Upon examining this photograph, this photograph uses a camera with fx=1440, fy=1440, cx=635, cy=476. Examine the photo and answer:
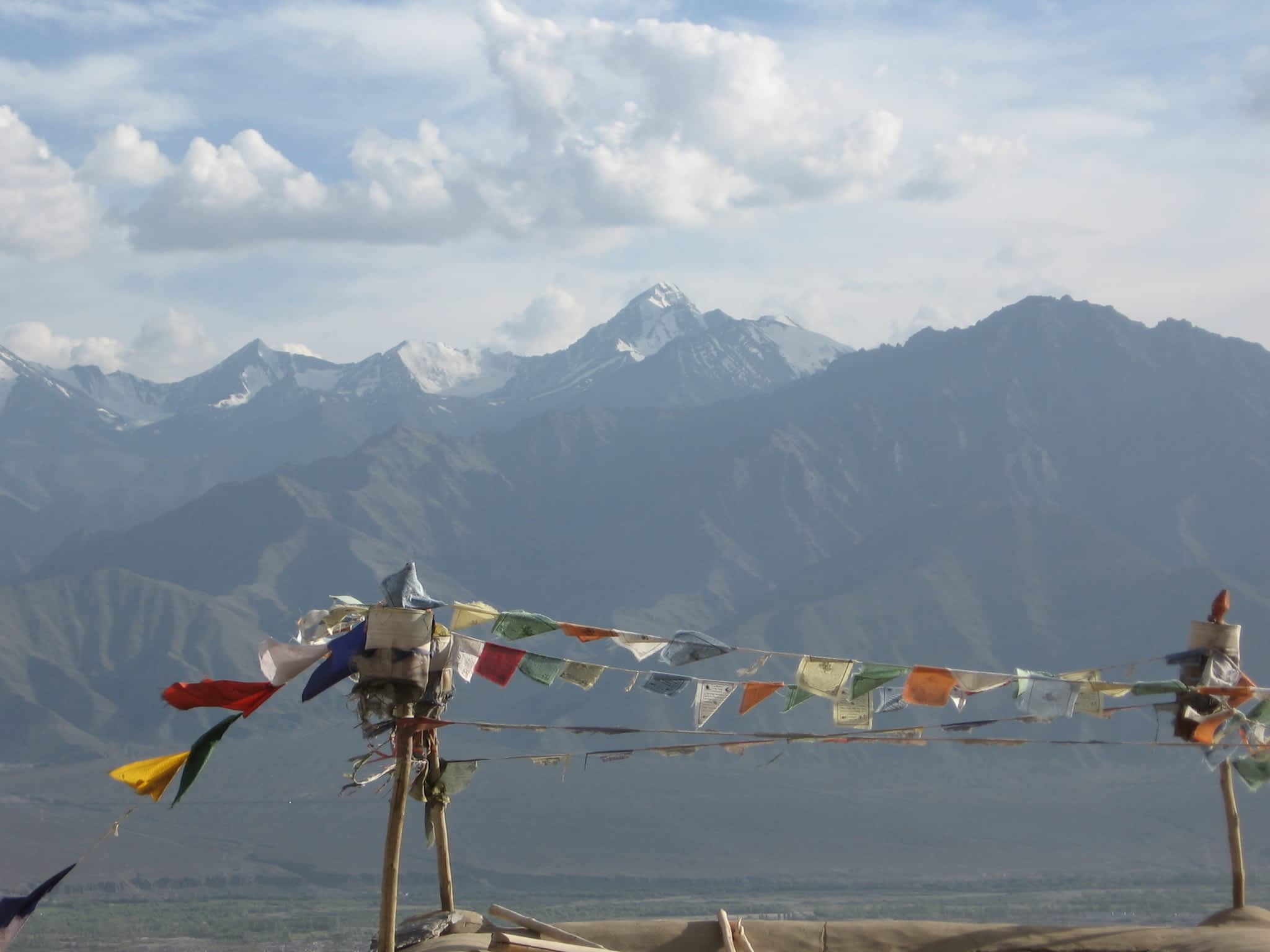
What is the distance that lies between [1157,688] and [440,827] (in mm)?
5760

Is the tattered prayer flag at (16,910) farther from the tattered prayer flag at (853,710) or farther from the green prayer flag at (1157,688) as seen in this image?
the green prayer flag at (1157,688)

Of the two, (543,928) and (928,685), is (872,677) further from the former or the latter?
(543,928)

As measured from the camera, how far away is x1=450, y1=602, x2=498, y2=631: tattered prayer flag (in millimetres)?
11188

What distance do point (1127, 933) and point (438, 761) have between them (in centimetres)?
568

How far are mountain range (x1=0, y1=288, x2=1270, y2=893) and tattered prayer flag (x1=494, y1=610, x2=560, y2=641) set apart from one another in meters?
65.0

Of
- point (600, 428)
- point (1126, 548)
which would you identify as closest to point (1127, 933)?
point (1126, 548)

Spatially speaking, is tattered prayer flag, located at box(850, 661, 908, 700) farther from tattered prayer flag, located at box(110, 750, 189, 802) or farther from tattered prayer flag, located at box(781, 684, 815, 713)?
tattered prayer flag, located at box(110, 750, 189, 802)

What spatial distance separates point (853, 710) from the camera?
451 inches

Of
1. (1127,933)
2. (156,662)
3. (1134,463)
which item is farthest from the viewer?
(1134,463)

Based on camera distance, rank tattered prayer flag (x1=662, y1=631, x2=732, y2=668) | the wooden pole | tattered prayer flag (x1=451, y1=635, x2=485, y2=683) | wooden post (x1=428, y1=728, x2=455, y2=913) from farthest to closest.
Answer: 1. the wooden pole
2. wooden post (x1=428, y1=728, x2=455, y2=913)
3. tattered prayer flag (x1=662, y1=631, x2=732, y2=668)
4. tattered prayer flag (x1=451, y1=635, x2=485, y2=683)

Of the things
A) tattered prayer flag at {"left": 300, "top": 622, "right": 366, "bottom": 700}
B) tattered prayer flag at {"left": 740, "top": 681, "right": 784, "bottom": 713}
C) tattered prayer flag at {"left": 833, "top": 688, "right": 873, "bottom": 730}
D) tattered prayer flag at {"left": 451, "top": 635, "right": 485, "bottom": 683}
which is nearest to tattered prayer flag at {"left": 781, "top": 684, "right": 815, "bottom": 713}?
tattered prayer flag at {"left": 740, "top": 681, "right": 784, "bottom": 713}

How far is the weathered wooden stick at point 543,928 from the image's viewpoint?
11.3m

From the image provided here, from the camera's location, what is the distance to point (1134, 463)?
13750 centimetres

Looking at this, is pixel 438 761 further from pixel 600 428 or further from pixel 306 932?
pixel 600 428
